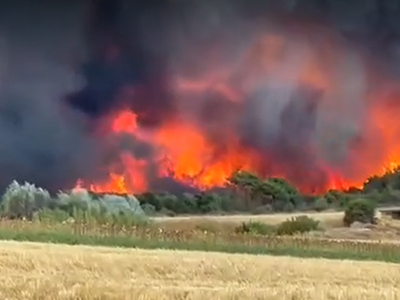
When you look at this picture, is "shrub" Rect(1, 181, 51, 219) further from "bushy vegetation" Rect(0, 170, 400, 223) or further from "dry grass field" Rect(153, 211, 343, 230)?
"dry grass field" Rect(153, 211, 343, 230)

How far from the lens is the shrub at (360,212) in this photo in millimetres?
45938

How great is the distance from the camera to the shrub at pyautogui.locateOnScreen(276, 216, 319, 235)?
40.5 m

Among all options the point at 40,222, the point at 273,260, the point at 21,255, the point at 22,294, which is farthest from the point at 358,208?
the point at 22,294

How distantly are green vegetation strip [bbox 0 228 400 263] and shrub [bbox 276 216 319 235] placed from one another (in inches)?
363

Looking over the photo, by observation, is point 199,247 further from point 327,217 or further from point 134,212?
point 327,217

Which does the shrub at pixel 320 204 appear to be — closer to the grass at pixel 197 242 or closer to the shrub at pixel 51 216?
the shrub at pixel 51 216

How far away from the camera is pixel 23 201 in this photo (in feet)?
132

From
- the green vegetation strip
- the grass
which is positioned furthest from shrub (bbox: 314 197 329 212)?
the green vegetation strip

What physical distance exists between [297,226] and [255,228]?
2594 mm

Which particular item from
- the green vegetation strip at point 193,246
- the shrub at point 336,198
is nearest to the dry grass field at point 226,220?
the shrub at point 336,198

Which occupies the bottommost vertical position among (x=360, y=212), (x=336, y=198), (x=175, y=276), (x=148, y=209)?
(x=175, y=276)

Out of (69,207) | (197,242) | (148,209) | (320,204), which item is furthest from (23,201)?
(320,204)

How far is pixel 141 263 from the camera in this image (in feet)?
70.2

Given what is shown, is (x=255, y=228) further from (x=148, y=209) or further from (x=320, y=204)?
(x=320, y=204)
